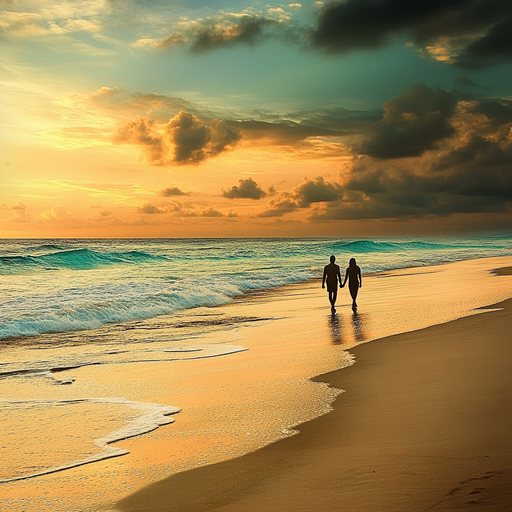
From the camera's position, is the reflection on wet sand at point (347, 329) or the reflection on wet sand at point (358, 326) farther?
the reflection on wet sand at point (358, 326)

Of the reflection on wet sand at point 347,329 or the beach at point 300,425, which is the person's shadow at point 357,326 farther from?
the beach at point 300,425

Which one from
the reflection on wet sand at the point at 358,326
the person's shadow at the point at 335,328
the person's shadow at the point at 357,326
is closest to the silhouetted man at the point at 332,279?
the person's shadow at the point at 357,326

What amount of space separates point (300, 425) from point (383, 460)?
1.43 metres

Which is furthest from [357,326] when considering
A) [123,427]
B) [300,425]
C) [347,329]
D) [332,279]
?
[123,427]

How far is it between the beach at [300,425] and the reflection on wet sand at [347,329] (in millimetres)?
126

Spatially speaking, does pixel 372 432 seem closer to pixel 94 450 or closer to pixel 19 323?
pixel 94 450

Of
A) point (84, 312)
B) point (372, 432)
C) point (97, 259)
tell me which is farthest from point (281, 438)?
point (97, 259)

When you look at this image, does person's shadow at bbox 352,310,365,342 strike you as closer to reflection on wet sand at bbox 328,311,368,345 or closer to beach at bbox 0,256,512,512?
reflection on wet sand at bbox 328,311,368,345

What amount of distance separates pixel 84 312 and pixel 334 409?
12.4 metres

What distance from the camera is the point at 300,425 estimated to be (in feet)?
18.4

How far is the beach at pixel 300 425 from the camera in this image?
3895 millimetres

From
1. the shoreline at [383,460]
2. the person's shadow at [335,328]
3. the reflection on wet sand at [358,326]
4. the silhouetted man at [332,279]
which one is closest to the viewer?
the shoreline at [383,460]

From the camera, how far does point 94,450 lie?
518cm

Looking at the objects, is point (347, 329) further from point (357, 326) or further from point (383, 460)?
point (383, 460)
